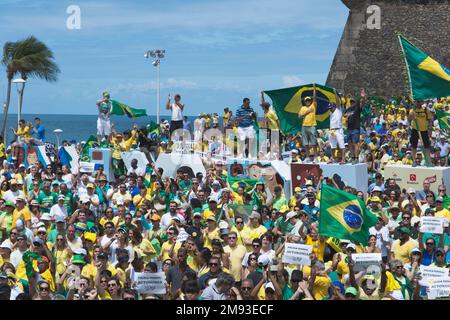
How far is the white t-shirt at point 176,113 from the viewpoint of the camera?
77.3 feet

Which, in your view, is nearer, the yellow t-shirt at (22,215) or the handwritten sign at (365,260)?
the handwritten sign at (365,260)

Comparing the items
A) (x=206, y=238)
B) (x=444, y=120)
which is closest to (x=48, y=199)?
(x=206, y=238)

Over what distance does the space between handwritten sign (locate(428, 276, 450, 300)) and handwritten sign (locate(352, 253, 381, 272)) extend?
776 millimetres

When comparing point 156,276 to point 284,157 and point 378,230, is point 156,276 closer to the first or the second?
point 378,230

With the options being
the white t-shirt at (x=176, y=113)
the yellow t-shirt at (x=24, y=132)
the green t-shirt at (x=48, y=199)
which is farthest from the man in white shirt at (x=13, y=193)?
the yellow t-shirt at (x=24, y=132)

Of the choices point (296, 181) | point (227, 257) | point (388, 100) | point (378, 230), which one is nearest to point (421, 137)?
point (296, 181)

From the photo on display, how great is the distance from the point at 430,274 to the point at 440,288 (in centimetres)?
44

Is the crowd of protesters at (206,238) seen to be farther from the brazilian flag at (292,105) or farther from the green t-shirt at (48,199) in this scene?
the brazilian flag at (292,105)

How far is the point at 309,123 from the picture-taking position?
64.5 ft

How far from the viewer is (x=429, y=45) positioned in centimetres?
5484

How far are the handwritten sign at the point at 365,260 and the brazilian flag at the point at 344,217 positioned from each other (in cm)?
122

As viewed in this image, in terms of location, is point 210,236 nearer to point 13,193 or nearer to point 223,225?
point 223,225

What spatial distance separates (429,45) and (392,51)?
207cm

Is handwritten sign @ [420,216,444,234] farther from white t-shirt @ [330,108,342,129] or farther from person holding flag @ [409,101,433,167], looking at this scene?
white t-shirt @ [330,108,342,129]
